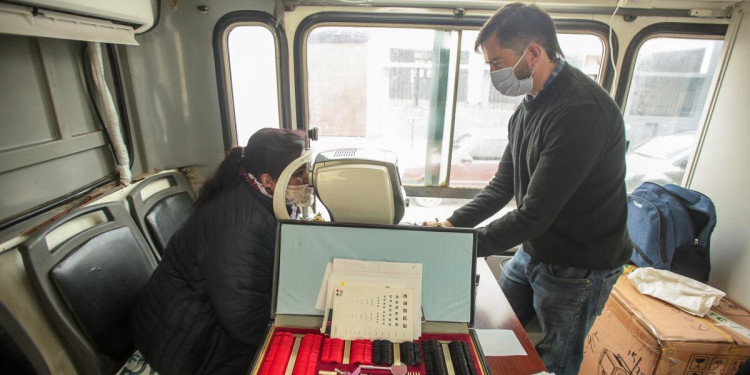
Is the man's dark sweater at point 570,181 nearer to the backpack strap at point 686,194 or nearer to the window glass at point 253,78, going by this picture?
the backpack strap at point 686,194

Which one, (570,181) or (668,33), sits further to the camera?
(668,33)

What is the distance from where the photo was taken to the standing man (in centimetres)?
115

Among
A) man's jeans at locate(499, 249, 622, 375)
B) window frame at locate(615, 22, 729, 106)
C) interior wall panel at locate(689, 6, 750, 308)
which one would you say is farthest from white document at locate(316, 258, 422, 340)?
window frame at locate(615, 22, 729, 106)

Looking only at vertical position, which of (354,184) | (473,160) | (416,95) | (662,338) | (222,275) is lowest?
(662,338)

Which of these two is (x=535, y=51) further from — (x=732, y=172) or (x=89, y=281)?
(x=89, y=281)

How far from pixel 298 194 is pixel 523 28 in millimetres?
989

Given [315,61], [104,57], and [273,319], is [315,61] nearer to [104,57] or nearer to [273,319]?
[104,57]

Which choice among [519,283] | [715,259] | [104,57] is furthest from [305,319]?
[715,259]

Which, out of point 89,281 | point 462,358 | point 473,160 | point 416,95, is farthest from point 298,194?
point 473,160

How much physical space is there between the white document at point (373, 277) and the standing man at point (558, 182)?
0.91 feet

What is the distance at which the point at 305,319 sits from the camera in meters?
1.05

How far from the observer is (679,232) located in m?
1.93

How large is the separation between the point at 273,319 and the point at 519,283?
1.08 metres

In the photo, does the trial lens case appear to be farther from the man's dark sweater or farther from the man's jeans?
the man's jeans
